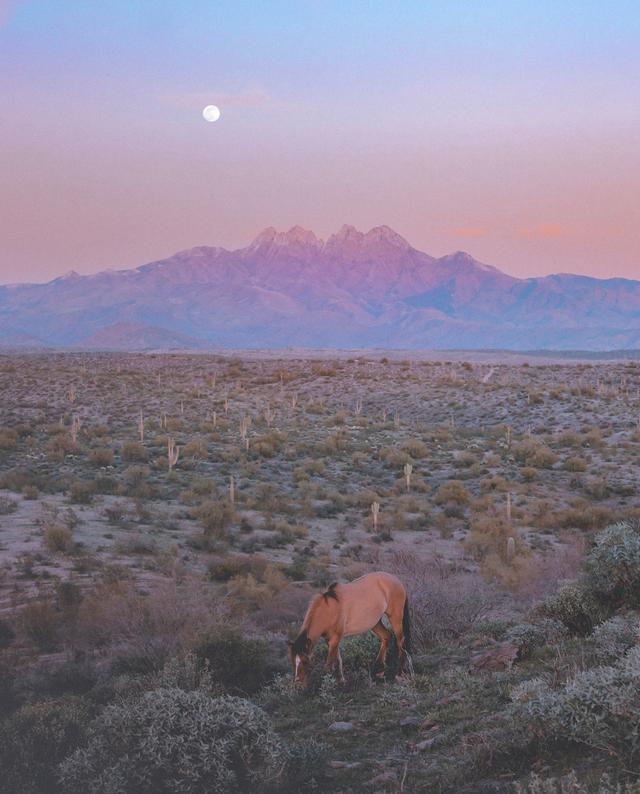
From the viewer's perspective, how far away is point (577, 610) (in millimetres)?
10547

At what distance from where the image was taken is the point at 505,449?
3547 cm

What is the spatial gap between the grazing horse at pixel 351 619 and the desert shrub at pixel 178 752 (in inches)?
65.9

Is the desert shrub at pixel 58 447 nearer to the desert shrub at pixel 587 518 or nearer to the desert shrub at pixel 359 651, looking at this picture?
the desert shrub at pixel 587 518

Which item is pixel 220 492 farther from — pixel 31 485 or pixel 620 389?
pixel 620 389

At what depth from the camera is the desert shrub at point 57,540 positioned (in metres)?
16.9

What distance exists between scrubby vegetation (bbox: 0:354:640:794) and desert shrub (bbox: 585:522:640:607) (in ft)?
0.11

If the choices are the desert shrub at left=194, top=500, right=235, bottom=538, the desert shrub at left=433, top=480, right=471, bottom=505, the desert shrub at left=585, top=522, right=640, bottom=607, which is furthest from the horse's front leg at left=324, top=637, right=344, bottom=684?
the desert shrub at left=433, top=480, right=471, bottom=505

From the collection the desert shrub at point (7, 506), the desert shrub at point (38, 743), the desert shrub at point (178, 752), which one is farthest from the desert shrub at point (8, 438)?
the desert shrub at point (178, 752)

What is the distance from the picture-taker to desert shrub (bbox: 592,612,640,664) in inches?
322

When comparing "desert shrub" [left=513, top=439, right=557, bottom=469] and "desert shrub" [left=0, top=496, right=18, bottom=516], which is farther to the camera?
"desert shrub" [left=513, top=439, right=557, bottom=469]

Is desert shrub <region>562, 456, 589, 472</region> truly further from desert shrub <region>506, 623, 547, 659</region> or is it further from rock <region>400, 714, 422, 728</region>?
rock <region>400, 714, 422, 728</region>

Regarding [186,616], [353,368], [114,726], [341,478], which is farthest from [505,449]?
[353,368]

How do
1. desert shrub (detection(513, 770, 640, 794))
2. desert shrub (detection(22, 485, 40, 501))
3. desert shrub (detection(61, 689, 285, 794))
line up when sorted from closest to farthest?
desert shrub (detection(513, 770, 640, 794)) → desert shrub (detection(61, 689, 285, 794)) → desert shrub (detection(22, 485, 40, 501))

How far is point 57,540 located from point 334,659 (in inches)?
364
